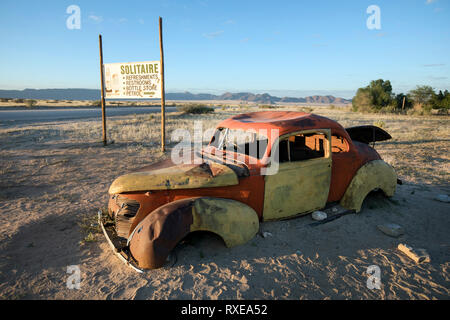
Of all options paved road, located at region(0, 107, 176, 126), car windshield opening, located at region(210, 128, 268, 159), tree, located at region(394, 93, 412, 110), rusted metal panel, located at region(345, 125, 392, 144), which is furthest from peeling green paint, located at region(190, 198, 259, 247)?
tree, located at region(394, 93, 412, 110)

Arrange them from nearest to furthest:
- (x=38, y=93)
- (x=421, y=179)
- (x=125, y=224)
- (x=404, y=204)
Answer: (x=125, y=224), (x=404, y=204), (x=421, y=179), (x=38, y=93)

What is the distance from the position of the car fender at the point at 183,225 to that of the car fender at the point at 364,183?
200 centimetres

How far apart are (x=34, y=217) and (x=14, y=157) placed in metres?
5.74

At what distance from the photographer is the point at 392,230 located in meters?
3.68

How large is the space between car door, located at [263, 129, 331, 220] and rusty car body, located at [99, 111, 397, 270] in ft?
0.05

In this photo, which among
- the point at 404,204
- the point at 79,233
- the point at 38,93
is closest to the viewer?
the point at 79,233

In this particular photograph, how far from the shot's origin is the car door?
136 inches

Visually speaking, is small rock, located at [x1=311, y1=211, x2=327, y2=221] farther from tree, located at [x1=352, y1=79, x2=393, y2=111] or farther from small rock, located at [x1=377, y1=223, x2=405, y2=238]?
tree, located at [x1=352, y1=79, x2=393, y2=111]

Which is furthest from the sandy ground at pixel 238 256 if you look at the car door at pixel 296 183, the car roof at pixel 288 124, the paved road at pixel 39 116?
the paved road at pixel 39 116

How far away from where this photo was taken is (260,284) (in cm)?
267
